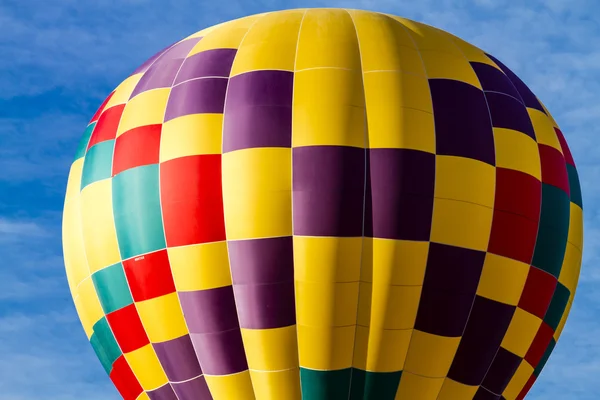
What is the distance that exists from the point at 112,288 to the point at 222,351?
1514 mm

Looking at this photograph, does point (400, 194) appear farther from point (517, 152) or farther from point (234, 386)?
point (234, 386)

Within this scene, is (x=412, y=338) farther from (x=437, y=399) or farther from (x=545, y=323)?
(x=545, y=323)

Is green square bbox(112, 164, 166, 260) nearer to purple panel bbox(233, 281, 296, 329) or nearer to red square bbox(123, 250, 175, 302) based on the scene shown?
red square bbox(123, 250, 175, 302)

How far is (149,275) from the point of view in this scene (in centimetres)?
1422

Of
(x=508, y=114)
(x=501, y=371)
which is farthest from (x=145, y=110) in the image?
(x=501, y=371)

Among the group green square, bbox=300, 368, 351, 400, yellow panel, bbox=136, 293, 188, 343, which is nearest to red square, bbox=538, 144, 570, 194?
green square, bbox=300, 368, 351, 400

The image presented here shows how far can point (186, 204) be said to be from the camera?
14.0m

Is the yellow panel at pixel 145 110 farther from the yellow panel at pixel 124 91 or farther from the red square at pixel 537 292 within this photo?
the red square at pixel 537 292

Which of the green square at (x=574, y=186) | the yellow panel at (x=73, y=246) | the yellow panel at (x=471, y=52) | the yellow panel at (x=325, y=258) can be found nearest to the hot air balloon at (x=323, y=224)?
the yellow panel at (x=325, y=258)

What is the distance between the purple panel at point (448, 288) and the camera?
1387 centimetres

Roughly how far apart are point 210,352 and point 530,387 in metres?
3.90

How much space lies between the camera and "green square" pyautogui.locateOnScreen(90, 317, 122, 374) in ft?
49.3

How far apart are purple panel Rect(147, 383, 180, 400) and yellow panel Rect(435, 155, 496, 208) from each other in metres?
3.45

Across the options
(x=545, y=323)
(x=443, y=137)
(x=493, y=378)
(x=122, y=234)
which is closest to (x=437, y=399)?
(x=493, y=378)
